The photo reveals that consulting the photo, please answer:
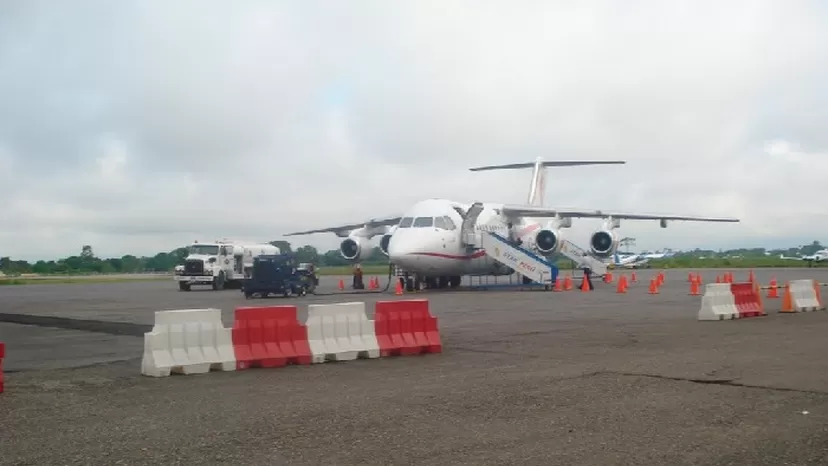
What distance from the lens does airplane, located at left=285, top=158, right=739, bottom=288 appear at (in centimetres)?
3062

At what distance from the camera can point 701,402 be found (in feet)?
24.9

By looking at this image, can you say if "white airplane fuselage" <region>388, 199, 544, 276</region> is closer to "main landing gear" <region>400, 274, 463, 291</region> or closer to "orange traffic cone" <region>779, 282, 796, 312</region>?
"main landing gear" <region>400, 274, 463, 291</region>

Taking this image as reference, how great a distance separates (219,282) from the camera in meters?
40.7

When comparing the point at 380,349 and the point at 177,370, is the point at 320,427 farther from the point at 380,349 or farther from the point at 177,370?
the point at 380,349

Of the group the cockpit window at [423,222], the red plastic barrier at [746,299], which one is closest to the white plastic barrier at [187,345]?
the red plastic barrier at [746,299]

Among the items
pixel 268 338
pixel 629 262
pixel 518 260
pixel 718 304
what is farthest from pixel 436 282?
pixel 629 262

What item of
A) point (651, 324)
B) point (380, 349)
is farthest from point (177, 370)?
point (651, 324)

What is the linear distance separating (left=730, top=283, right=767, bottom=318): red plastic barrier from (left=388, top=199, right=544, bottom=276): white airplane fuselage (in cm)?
1357

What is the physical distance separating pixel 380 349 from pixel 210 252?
101ft

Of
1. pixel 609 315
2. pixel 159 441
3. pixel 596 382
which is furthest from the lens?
pixel 609 315

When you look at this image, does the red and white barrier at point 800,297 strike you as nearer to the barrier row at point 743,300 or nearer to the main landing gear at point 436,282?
the barrier row at point 743,300

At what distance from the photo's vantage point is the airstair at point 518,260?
107 feet

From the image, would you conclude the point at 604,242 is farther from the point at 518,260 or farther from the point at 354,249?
the point at 354,249

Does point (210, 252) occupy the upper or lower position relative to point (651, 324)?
upper
